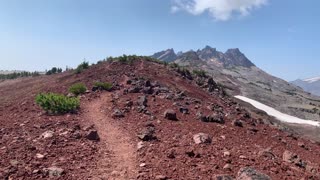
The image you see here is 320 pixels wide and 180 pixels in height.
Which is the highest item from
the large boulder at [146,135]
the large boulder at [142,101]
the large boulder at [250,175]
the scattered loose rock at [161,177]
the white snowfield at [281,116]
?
the large boulder at [142,101]

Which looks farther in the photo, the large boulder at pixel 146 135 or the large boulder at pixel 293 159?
the large boulder at pixel 146 135

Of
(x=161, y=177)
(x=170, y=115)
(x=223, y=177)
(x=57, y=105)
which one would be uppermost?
(x=57, y=105)

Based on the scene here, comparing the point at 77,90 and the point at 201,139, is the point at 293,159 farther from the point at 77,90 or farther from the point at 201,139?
the point at 77,90

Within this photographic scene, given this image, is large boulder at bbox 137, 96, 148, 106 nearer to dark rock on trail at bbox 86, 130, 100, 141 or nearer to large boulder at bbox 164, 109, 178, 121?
large boulder at bbox 164, 109, 178, 121

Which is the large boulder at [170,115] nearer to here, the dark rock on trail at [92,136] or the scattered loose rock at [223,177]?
the dark rock on trail at [92,136]

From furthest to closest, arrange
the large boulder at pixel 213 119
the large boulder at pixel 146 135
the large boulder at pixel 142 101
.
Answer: the large boulder at pixel 142 101
the large boulder at pixel 213 119
the large boulder at pixel 146 135

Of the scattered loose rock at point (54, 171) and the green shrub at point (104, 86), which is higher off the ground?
the green shrub at point (104, 86)

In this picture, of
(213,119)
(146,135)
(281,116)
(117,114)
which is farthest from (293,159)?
(281,116)

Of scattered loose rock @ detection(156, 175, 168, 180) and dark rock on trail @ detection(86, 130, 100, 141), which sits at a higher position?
dark rock on trail @ detection(86, 130, 100, 141)

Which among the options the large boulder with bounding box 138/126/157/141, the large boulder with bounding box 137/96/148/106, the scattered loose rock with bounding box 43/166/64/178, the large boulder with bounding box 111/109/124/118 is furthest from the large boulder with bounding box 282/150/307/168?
the large boulder with bounding box 137/96/148/106

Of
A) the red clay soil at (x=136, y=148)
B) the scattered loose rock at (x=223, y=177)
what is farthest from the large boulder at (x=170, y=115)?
the scattered loose rock at (x=223, y=177)

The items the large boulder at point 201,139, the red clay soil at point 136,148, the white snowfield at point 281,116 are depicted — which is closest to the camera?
the red clay soil at point 136,148

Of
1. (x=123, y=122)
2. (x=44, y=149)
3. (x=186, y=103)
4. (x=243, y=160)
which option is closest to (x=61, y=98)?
(x=123, y=122)

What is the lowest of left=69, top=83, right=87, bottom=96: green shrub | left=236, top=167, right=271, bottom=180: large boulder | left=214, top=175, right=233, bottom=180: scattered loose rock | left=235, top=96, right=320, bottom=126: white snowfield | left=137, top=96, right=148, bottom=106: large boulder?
left=235, top=96, right=320, bottom=126: white snowfield
